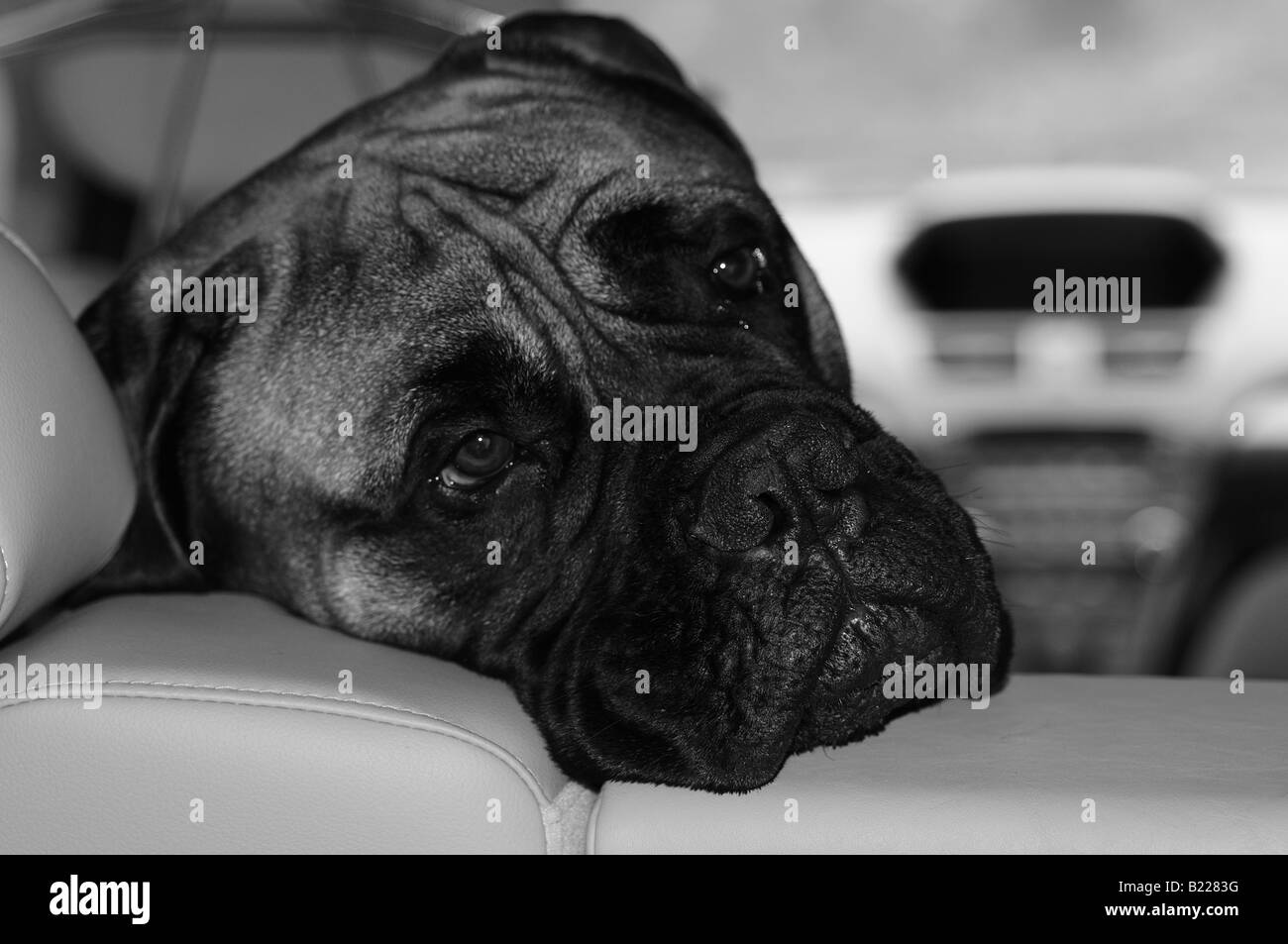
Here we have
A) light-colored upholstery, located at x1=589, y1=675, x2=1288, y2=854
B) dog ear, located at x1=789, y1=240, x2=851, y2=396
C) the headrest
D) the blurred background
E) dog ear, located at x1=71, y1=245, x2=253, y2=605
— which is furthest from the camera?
the blurred background

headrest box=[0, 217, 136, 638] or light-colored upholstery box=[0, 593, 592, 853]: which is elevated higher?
headrest box=[0, 217, 136, 638]

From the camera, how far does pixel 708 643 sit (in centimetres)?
144

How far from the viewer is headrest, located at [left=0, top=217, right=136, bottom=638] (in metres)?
1.31

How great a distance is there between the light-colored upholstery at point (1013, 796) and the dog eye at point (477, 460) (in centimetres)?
56

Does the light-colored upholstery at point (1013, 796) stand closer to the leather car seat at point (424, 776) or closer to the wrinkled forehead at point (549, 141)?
the leather car seat at point (424, 776)

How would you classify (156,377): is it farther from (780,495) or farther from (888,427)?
(888,427)

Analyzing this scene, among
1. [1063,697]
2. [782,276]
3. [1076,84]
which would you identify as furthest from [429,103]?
[1076,84]

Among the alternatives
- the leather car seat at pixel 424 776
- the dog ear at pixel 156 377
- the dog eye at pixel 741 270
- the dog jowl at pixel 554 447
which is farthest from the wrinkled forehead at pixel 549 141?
the leather car seat at pixel 424 776

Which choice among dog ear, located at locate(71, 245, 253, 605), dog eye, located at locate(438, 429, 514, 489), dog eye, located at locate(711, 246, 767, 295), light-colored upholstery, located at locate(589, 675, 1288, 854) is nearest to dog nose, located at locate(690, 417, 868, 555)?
light-colored upholstery, located at locate(589, 675, 1288, 854)

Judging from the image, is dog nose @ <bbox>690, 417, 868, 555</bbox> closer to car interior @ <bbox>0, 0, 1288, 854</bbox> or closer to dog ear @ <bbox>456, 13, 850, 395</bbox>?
car interior @ <bbox>0, 0, 1288, 854</bbox>
